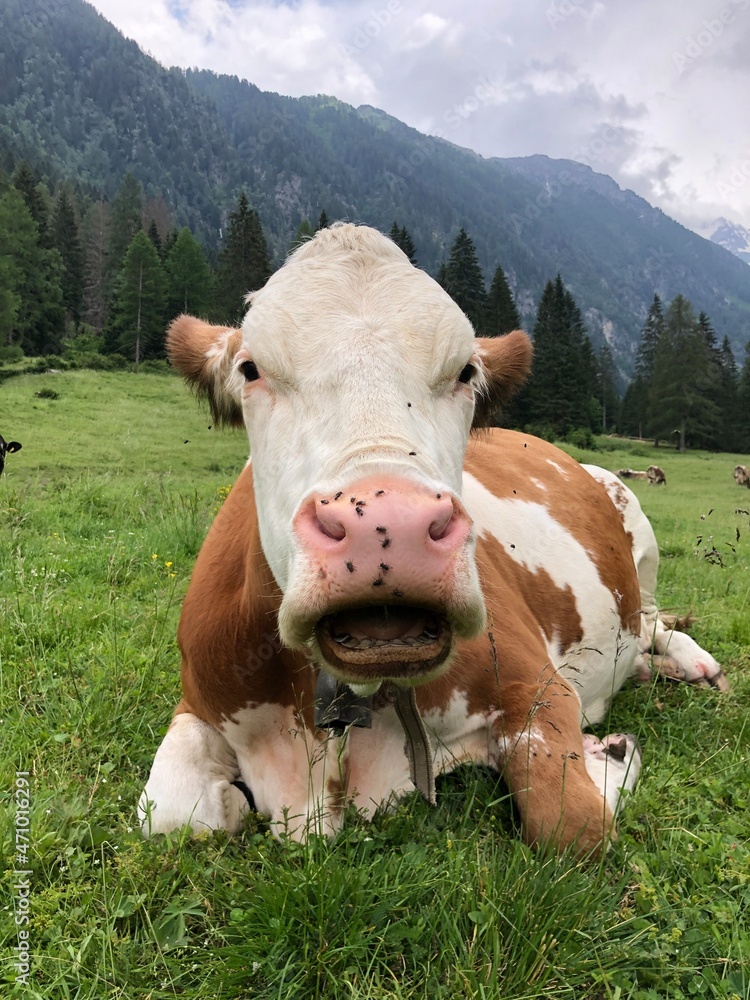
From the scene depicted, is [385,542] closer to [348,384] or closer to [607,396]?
[348,384]

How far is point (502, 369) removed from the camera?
3264 mm

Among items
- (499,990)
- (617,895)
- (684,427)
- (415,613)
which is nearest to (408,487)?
(415,613)

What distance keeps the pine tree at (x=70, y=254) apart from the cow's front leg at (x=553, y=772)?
70.8 meters

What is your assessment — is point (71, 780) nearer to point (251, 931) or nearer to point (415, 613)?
point (251, 931)

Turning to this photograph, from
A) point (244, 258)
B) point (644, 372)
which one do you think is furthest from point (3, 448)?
point (644, 372)

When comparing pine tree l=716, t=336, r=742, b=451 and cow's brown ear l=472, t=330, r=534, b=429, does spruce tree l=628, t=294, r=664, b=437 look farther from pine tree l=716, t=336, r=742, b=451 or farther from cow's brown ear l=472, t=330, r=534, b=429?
cow's brown ear l=472, t=330, r=534, b=429

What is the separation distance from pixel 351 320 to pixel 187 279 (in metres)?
61.8

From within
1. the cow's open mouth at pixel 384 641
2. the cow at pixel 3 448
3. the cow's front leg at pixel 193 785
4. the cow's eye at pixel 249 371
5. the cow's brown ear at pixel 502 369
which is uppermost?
the cow's brown ear at pixel 502 369

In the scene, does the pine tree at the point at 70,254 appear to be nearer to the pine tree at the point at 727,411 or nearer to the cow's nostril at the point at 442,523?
the pine tree at the point at 727,411

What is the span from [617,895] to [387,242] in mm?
2591

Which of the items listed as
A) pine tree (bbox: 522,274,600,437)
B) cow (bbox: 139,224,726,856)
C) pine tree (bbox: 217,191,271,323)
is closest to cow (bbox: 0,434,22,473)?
cow (bbox: 139,224,726,856)

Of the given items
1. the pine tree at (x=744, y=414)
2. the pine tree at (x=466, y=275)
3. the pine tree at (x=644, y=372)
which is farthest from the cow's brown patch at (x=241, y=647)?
the pine tree at (x=644, y=372)

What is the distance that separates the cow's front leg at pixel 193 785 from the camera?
2416mm

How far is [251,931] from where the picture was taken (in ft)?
6.03
